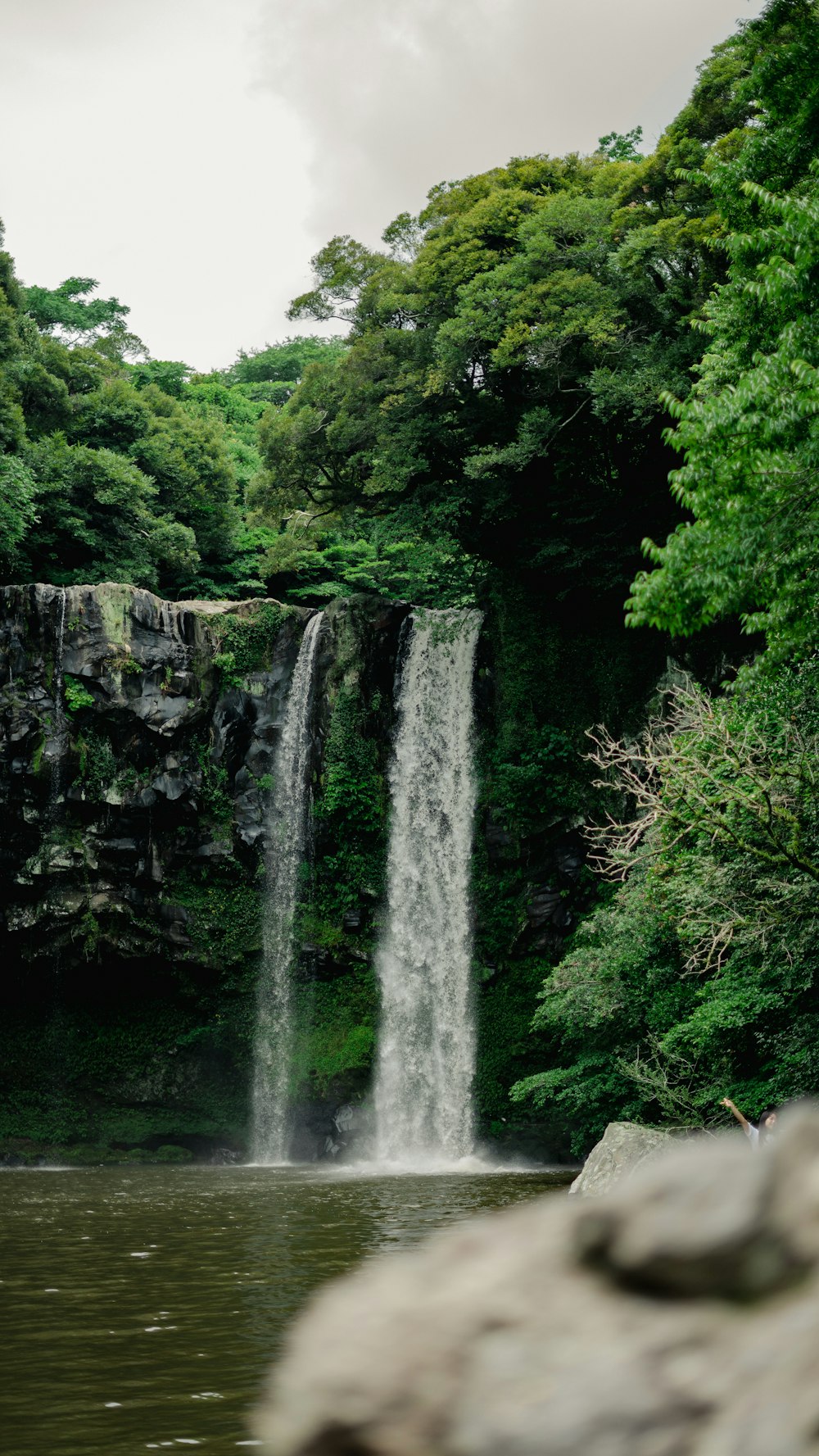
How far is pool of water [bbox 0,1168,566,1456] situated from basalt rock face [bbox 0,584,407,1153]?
6.66 meters

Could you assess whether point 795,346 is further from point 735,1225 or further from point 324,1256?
point 735,1225

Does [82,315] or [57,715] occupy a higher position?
[82,315]

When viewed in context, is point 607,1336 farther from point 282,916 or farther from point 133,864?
point 282,916

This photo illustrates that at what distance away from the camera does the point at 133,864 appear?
74.3ft

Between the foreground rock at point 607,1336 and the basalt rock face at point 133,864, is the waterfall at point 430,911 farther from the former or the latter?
the foreground rock at point 607,1336

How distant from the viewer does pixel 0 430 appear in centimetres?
2558

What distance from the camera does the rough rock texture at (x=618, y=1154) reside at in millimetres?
11828

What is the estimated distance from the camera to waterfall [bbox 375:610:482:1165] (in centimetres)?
2214

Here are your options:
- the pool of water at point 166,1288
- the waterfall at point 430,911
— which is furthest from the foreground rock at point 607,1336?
the waterfall at point 430,911

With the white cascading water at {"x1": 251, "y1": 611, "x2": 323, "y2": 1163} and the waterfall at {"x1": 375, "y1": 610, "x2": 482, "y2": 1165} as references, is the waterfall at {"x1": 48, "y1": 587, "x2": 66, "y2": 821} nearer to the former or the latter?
the white cascading water at {"x1": 251, "y1": 611, "x2": 323, "y2": 1163}

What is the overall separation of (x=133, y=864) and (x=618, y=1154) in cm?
1311

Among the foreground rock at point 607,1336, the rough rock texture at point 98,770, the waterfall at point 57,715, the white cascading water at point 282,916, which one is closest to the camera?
the foreground rock at point 607,1336

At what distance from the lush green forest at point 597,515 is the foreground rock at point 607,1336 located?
815 centimetres

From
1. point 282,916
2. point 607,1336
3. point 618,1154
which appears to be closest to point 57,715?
point 282,916
